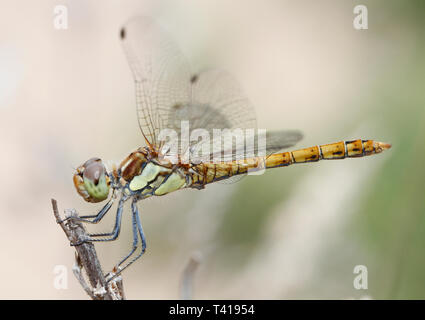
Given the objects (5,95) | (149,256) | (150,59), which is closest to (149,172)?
(150,59)

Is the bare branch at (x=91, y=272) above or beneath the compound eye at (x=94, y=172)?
beneath

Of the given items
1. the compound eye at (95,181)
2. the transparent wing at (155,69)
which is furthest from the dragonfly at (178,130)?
the compound eye at (95,181)

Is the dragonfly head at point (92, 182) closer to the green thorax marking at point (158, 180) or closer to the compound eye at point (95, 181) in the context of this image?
the compound eye at point (95, 181)

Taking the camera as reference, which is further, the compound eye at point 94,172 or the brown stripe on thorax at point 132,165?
the brown stripe on thorax at point 132,165

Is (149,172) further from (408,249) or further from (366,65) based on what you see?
(366,65)

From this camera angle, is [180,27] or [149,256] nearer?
[149,256]

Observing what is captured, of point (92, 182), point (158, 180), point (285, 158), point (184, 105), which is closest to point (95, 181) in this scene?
point (92, 182)
